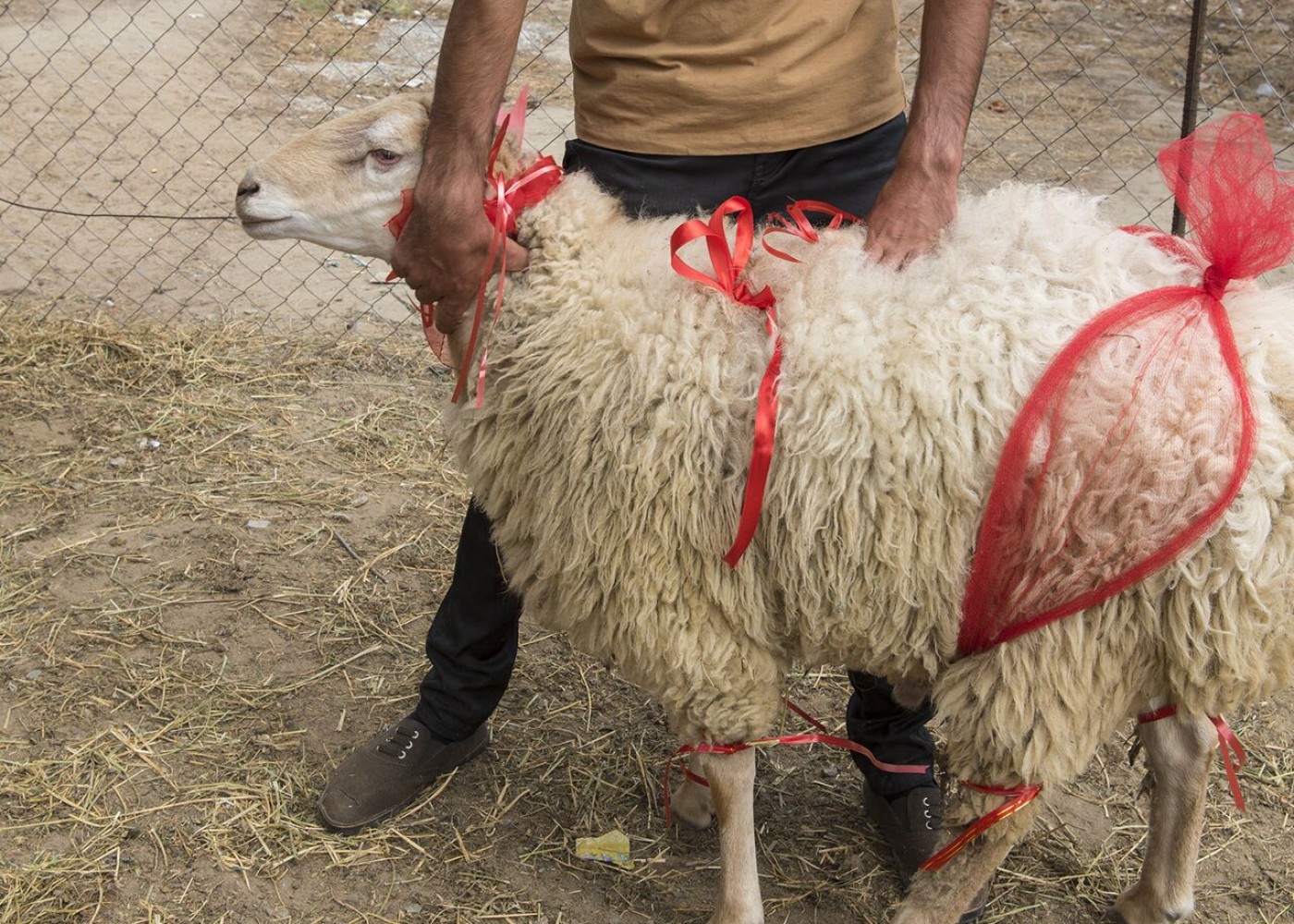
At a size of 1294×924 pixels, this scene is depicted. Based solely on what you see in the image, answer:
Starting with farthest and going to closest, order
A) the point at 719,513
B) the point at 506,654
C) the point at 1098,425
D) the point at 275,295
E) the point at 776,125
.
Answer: the point at 275,295 → the point at 506,654 → the point at 776,125 → the point at 719,513 → the point at 1098,425

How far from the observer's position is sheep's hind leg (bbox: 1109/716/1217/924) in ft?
7.86

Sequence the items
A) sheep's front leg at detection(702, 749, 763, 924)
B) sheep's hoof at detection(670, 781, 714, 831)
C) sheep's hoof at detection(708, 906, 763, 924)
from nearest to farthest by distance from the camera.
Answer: sheep's front leg at detection(702, 749, 763, 924), sheep's hoof at detection(708, 906, 763, 924), sheep's hoof at detection(670, 781, 714, 831)

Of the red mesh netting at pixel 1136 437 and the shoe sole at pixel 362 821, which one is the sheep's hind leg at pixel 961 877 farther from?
the shoe sole at pixel 362 821

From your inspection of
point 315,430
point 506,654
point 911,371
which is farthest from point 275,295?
point 911,371

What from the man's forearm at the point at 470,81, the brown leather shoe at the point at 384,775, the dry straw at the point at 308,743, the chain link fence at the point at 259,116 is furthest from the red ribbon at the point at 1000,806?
the chain link fence at the point at 259,116

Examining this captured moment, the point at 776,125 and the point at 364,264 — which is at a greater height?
the point at 776,125

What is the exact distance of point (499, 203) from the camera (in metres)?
2.14

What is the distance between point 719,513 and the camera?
2.07 metres

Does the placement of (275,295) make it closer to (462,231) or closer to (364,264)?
(364,264)

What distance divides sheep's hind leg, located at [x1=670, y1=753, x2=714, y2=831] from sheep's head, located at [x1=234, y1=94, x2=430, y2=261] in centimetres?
138

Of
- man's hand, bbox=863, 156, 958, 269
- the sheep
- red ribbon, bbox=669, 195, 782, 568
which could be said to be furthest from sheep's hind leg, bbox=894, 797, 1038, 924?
man's hand, bbox=863, 156, 958, 269

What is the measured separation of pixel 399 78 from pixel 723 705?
5.70 metres

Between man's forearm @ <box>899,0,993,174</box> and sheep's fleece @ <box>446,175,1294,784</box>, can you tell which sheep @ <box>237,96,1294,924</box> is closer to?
sheep's fleece @ <box>446,175,1294,784</box>

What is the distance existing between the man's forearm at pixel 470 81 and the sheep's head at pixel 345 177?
0.18m
